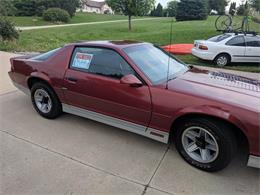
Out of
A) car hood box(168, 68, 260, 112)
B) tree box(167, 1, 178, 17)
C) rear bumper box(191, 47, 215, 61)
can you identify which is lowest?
rear bumper box(191, 47, 215, 61)

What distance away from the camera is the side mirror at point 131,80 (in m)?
3.12

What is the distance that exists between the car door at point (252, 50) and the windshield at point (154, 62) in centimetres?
658

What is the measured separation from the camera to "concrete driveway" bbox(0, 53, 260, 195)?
8.82 ft

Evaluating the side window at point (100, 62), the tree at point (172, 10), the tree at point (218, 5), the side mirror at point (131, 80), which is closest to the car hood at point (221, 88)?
the side mirror at point (131, 80)

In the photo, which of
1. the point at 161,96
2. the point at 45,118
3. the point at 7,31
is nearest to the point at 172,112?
the point at 161,96

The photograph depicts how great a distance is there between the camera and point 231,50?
9391 millimetres

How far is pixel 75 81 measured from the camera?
374 centimetres

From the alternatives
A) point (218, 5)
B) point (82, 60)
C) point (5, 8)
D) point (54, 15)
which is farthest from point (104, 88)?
point (218, 5)

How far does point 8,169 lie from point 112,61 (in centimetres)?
187

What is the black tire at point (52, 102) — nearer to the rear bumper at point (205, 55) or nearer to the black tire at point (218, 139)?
the black tire at point (218, 139)

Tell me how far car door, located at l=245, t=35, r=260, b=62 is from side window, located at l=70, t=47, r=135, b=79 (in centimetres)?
Answer: 754

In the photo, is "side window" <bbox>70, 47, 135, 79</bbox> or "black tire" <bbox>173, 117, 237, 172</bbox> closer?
"black tire" <bbox>173, 117, 237, 172</bbox>

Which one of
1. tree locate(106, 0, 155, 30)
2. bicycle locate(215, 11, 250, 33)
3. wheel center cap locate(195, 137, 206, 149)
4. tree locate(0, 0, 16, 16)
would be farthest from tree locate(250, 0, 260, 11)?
wheel center cap locate(195, 137, 206, 149)

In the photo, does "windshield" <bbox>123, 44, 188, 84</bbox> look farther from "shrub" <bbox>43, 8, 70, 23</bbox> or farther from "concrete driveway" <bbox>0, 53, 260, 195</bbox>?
"shrub" <bbox>43, 8, 70, 23</bbox>
